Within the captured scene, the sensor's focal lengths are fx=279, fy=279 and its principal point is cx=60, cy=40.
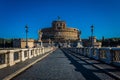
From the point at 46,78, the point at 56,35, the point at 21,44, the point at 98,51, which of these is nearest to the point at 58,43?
the point at 56,35

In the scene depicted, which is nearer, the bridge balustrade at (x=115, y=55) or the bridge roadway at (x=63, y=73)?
the bridge roadway at (x=63, y=73)

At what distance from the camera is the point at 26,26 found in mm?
60469

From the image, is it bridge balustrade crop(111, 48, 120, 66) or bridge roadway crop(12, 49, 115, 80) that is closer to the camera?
bridge roadway crop(12, 49, 115, 80)

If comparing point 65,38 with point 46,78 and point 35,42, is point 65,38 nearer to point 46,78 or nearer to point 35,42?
point 35,42

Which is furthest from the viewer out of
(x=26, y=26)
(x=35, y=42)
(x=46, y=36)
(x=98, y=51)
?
(x=46, y=36)

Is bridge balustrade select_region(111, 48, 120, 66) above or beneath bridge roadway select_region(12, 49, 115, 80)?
above

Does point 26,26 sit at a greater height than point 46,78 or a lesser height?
greater

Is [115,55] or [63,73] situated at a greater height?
[115,55]

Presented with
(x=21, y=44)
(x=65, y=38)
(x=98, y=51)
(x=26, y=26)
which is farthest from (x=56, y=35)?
(x=98, y=51)

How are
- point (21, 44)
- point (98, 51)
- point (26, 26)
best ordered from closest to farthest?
point (98, 51) → point (26, 26) → point (21, 44)

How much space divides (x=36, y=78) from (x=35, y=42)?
159798 millimetres

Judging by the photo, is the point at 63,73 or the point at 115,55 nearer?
Result: the point at 63,73

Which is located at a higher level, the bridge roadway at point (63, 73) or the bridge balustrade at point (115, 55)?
the bridge balustrade at point (115, 55)

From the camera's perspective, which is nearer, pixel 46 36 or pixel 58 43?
pixel 58 43
